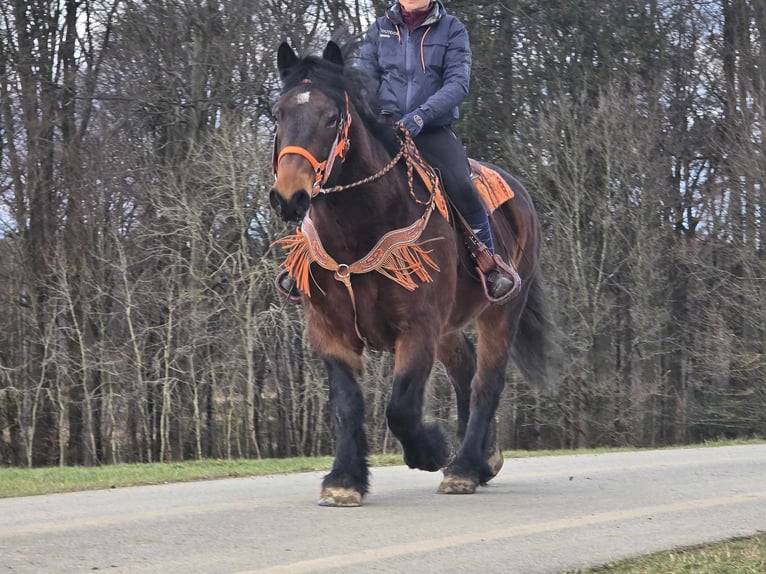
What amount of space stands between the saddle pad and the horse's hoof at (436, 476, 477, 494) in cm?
198

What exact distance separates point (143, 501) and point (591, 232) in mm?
26658

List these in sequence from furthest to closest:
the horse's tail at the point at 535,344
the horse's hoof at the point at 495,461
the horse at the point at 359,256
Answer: the horse's tail at the point at 535,344 → the horse's hoof at the point at 495,461 → the horse at the point at 359,256

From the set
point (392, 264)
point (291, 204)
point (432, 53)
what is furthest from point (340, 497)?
point (432, 53)

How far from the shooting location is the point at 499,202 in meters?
8.88

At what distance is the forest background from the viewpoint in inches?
1182

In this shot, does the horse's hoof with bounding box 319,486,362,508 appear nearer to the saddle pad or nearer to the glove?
the glove

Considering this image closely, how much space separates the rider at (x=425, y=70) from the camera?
7867 millimetres

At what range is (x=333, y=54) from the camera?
7.00 metres

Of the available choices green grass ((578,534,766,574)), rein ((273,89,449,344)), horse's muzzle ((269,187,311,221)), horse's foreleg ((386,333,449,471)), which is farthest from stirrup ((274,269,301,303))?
green grass ((578,534,766,574))

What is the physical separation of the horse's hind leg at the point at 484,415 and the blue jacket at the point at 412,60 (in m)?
1.84

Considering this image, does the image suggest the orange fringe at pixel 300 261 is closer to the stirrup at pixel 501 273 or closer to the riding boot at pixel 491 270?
the riding boot at pixel 491 270

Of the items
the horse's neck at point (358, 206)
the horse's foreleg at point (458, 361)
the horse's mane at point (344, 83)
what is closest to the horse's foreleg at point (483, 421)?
the horse's foreleg at point (458, 361)

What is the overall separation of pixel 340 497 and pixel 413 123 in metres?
2.42

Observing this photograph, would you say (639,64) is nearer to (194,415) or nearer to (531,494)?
(194,415)
